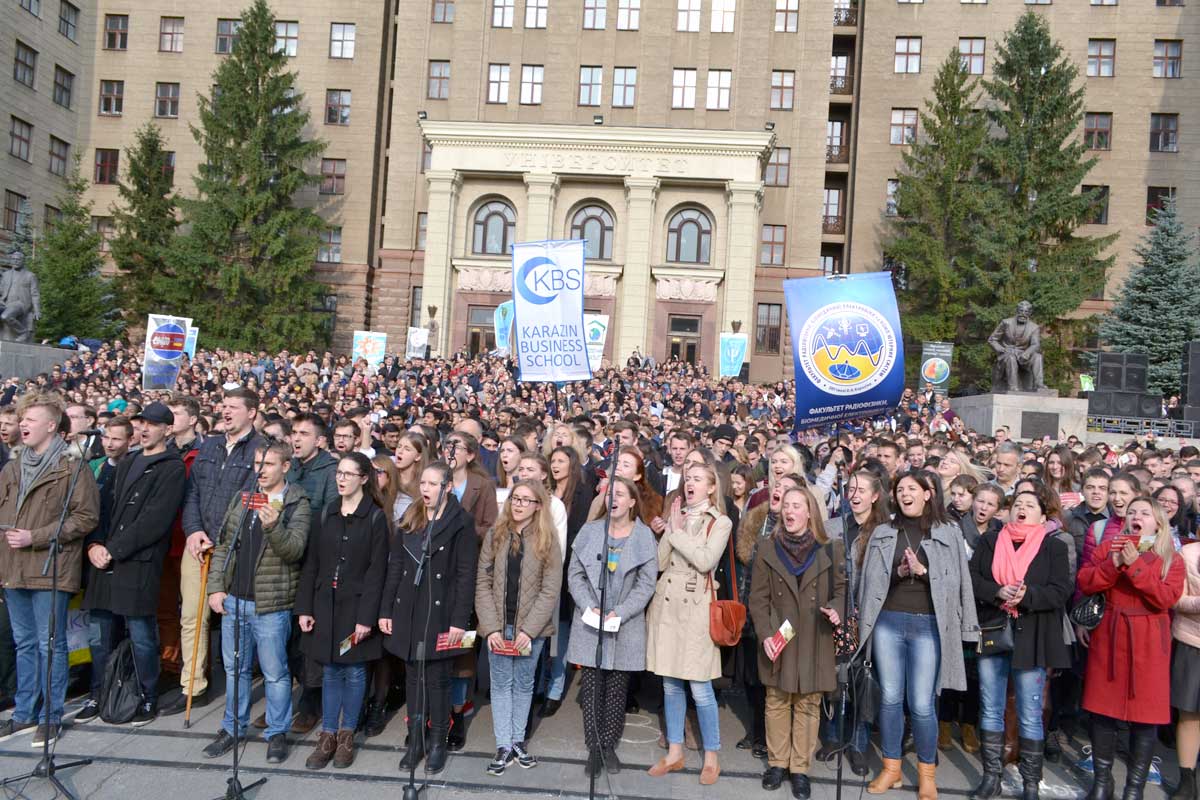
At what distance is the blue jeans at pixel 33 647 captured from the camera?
251 inches

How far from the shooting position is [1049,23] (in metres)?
40.8

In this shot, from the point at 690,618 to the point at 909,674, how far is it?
1469 mm

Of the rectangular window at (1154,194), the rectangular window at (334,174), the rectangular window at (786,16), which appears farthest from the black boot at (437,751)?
the rectangular window at (1154,194)

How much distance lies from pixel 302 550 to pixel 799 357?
17.0 feet

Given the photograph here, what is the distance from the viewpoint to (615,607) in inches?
238

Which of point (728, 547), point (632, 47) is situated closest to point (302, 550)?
point (728, 547)

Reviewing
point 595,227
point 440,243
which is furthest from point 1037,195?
point 440,243

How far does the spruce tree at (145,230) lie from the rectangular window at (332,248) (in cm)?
669

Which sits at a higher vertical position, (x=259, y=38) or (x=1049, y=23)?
(x=1049, y=23)

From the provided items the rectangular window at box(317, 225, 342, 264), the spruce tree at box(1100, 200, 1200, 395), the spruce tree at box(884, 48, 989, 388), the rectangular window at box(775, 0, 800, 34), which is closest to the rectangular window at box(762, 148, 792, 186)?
the spruce tree at box(884, 48, 989, 388)

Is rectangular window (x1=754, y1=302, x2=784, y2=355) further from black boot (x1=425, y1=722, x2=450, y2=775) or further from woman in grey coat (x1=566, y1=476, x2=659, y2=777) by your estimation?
black boot (x1=425, y1=722, x2=450, y2=775)

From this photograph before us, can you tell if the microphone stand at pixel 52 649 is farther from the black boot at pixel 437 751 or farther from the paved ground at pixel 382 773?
the black boot at pixel 437 751

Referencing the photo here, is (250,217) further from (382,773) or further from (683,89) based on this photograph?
(382,773)

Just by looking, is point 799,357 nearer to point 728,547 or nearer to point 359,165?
point 728,547
